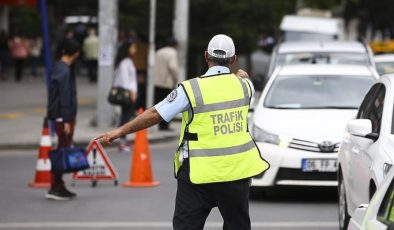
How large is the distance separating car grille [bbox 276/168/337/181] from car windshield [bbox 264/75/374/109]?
1247mm

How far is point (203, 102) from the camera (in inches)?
281

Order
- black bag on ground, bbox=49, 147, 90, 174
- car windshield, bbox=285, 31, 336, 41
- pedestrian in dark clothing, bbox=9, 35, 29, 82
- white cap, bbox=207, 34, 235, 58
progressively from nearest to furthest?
white cap, bbox=207, 34, 235, 58 < black bag on ground, bbox=49, 147, 90, 174 < car windshield, bbox=285, 31, 336, 41 < pedestrian in dark clothing, bbox=9, 35, 29, 82

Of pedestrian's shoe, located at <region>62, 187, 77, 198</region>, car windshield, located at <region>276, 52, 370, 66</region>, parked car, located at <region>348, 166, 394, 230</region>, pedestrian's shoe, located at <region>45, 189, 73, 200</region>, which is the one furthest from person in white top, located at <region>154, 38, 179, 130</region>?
parked car, located at <region>348, 166, 394, 230</region>

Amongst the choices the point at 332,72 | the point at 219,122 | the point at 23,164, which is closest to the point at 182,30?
the point at 23,164

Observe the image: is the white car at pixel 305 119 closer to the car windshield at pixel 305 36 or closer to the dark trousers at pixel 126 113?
the dark trousers at pixel 126 113

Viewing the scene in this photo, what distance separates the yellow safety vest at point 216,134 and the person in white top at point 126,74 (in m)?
10.7

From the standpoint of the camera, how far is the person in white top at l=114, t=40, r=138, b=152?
17.9 meters

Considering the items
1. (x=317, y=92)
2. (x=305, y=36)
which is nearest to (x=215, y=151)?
(x=317, y=92)

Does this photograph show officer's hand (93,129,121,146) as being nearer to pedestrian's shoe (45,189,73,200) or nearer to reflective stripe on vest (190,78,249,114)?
reflective stripe on vest (190,78,249,114)

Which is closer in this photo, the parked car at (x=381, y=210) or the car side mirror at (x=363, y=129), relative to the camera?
the parked car at (x=381, y=210)

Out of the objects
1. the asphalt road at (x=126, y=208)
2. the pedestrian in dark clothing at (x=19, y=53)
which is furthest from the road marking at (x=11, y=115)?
the pedestrian in dark clothing at (x=19, y=53)

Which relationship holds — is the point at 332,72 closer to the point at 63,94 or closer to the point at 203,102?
the point at 63,94

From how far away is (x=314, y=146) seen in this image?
12055mm

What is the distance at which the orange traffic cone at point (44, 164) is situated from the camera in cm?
1391
